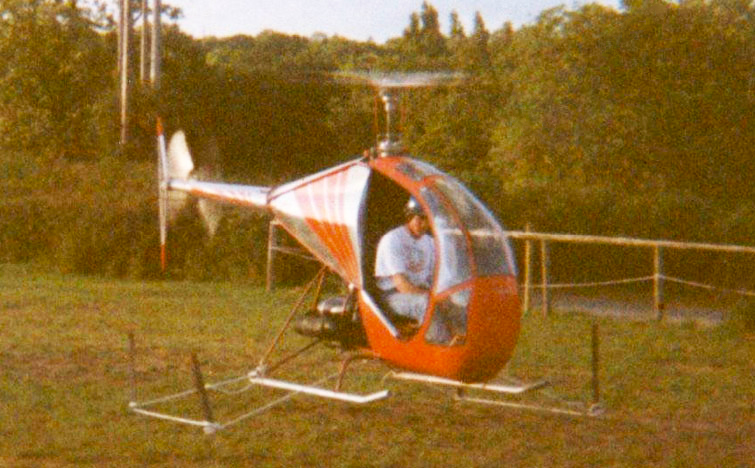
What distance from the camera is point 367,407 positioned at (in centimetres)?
1109

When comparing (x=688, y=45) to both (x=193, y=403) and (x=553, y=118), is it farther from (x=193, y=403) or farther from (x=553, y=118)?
(x=193, y=403)

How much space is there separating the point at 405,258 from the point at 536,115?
20.0m

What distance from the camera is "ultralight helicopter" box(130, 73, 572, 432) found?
959 centimetres

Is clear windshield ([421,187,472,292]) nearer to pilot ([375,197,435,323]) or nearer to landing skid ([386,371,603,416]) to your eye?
pilot ([375,197,435,323])

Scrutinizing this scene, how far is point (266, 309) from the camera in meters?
18.7

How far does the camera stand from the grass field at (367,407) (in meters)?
9.36

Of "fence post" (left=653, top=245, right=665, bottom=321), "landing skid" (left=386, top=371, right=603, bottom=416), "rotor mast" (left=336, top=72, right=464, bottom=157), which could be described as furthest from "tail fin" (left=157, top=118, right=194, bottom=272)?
"fence post" (left=653, top=245, right=665, bottom=321)

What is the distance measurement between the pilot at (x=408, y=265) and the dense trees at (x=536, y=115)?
47.3 feet

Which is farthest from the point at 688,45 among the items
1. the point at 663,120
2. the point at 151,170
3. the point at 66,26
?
the point at 66,26

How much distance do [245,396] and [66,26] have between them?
3511cm

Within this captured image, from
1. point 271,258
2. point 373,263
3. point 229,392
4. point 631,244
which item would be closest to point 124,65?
point 271,258

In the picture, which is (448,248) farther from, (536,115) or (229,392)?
(536,115)

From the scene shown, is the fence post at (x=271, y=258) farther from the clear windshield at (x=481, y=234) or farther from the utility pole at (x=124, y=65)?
the clear windshield at (x=481, y=234)

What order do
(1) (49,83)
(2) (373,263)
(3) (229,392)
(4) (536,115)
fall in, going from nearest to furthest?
(2) (373,263) → (3) (229,392) → (4) (536,115) → (1) (49,83)
